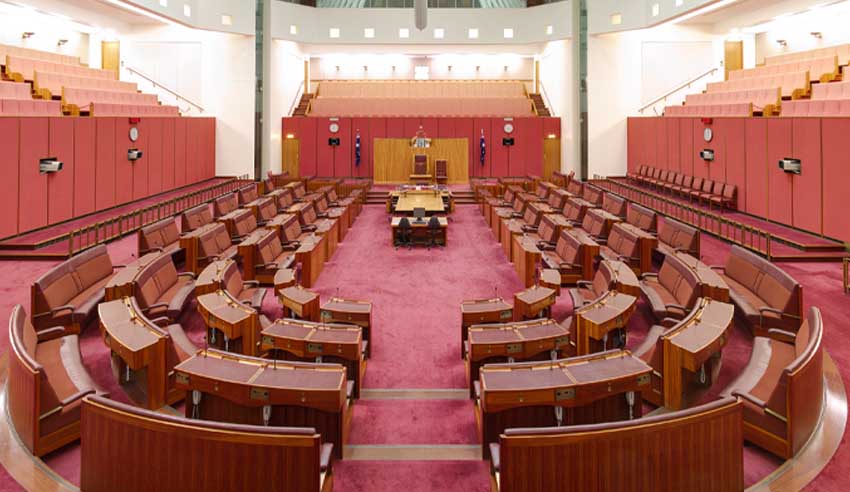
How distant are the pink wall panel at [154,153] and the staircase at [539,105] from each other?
48.2ft

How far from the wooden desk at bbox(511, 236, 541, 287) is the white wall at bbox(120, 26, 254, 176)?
48.1 ft

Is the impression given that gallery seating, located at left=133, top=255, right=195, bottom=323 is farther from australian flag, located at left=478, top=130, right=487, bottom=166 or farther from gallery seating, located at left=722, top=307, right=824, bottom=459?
australian flag, located at left=478, top=130, right=487, bottom=166

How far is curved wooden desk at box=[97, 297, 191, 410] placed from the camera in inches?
179

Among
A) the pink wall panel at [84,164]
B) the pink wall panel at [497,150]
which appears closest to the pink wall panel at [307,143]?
the pink wall panel at [497,150]

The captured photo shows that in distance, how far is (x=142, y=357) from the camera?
14.8 feet

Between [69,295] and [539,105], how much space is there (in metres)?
21.7

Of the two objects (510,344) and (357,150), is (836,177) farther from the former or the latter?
(357,150)

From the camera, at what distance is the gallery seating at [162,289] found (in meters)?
6.40

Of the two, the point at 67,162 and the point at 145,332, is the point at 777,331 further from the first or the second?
the point at 67,162

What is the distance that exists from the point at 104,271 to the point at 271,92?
50.3 feet

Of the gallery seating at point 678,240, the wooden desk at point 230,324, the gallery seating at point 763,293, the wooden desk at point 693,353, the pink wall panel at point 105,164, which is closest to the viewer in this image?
the wooden desk at point 693,353

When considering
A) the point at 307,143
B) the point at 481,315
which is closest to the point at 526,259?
the point at 481,315

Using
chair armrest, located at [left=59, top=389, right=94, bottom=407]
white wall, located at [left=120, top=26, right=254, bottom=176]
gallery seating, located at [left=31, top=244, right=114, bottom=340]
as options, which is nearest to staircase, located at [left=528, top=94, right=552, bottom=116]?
white wall, located at [left=120, top=26, right=254, bottom=176]

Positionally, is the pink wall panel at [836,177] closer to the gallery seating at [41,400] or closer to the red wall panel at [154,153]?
the gallery seating at [41,400]
